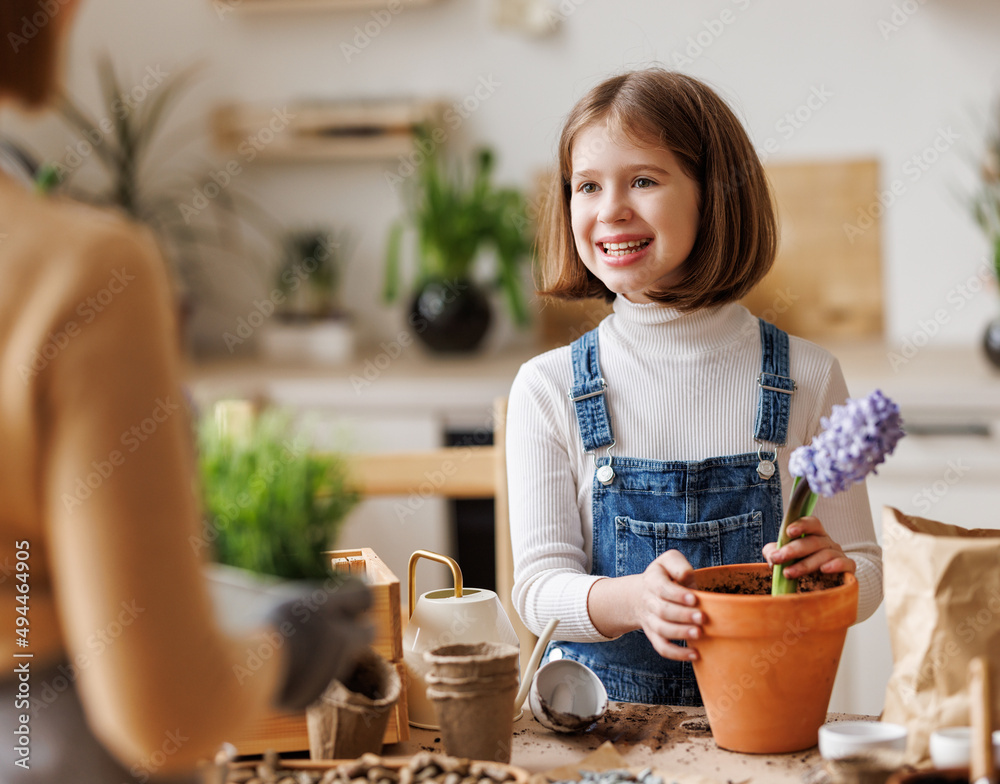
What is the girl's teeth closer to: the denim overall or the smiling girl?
the smiling girl

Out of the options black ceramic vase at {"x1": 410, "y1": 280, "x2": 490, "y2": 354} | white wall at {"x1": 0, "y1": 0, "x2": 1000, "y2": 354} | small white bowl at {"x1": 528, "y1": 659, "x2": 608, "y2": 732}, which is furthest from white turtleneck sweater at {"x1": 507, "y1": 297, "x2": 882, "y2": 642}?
black ceramic vase at {"x1": 410, "y1": 280, "x2": 490, "y2": 354}

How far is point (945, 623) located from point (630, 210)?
1.77ft

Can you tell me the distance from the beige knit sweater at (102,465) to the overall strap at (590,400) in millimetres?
695

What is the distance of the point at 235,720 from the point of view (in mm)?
520

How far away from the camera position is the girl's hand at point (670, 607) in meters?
0.81

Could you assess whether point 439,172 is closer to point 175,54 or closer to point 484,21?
point 484,21

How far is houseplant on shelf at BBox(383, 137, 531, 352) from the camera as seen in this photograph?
275cm

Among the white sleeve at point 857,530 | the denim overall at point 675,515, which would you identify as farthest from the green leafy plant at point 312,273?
the white sleeve at point 857,530

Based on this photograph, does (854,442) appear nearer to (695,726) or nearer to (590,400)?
(695,726)

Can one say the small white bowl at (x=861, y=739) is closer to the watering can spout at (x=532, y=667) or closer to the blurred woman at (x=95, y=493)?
the watering can spout at (x=532, y=667)

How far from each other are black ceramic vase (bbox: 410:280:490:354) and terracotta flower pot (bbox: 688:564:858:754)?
1.99 m

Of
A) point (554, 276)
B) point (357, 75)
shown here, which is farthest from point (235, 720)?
point (357, 75)

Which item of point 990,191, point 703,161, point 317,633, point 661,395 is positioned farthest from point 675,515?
point 990,191

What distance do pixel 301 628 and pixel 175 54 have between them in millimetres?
2966
